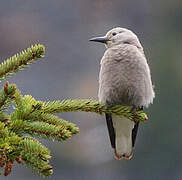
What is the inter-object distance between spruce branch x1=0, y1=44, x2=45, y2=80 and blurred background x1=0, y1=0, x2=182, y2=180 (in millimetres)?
6665

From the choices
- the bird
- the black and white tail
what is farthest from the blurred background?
the bird

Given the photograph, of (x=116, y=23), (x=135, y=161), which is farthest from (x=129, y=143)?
(x=116, y=23)

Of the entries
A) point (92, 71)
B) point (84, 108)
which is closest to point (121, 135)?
point (84, 108)

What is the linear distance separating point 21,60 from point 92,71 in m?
8.70

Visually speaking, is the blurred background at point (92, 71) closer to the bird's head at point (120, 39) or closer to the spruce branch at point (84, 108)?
the bird's head at point (120, 39)

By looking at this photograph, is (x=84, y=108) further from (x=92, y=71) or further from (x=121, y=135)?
(x=92, y=71)

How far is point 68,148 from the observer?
29.6 feet

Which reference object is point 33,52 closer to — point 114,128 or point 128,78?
point 128,78

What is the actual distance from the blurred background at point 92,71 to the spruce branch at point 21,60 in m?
6.66

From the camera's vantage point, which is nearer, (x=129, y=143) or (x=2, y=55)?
(x=129, y=143)

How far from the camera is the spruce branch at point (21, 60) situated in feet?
4.55

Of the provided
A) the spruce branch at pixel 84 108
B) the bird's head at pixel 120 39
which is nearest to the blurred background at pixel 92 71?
the bird's head at pixel 120 39

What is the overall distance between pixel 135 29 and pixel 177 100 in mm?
2350

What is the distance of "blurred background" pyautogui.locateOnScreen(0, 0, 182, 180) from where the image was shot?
354 inches
